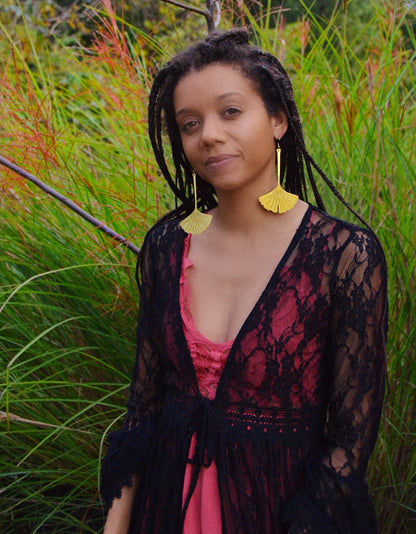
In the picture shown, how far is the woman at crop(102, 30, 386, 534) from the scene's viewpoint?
4.30ft

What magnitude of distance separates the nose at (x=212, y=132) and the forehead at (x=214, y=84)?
0.05m

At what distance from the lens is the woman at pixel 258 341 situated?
4.30 ft

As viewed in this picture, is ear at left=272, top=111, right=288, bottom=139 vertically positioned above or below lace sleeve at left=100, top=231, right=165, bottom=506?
above

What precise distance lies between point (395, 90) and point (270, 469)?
1.53 meters

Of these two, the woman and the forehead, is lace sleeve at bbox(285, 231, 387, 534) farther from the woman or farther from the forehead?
the forehead

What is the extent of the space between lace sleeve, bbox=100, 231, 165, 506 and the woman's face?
34cm

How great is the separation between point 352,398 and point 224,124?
59 centimetres

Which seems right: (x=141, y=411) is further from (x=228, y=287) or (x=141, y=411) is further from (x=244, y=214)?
(x=244, y=214)

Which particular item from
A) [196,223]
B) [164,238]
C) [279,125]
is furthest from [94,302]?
[279,125]

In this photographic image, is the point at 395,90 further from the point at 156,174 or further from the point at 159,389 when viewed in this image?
the point at 159,389

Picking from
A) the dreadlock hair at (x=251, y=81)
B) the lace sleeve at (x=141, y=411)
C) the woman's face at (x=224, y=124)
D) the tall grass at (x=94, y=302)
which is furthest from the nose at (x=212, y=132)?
the tall grass at (x=94, y=302)

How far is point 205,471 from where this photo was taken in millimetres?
1385

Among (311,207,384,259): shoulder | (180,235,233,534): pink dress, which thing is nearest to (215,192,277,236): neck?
(311,207,384,259): shoulder

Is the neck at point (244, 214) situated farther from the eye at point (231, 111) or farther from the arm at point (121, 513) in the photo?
the arm at point (121, 513)
